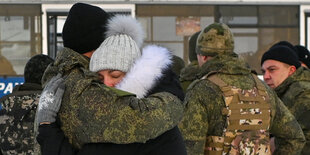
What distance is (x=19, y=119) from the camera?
Result: 13.2 ft

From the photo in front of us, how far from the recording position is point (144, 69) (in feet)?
6.49

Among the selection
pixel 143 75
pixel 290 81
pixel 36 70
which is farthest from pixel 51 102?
pixel 290 81

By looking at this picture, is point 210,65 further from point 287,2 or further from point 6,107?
point 287,2

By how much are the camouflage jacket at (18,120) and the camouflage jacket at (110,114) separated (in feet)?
7.05

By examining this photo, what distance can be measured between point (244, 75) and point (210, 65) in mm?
201

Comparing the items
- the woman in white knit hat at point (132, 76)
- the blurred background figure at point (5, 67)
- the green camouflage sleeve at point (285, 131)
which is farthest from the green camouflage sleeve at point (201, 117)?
the blurred background figure at point (5, 67)

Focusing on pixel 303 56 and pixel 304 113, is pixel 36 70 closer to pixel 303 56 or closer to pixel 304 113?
pixel 304 113

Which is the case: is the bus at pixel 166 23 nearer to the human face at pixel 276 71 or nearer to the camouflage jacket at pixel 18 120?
the human face at pixel 276 71

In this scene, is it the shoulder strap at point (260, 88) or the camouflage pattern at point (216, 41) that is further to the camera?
the camouflage pattern at point (216, 41)

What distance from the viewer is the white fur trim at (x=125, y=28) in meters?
2.07

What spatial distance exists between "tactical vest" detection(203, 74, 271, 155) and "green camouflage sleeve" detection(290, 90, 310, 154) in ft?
2.87

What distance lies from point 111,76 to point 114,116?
19 centimetres

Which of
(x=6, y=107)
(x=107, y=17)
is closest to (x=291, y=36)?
(x=6, y=107)

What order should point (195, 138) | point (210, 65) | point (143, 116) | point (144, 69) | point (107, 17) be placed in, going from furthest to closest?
point (210, 65) < point (195, 138) < point (107, 17) < point (144, 69) < point (143, 116)
